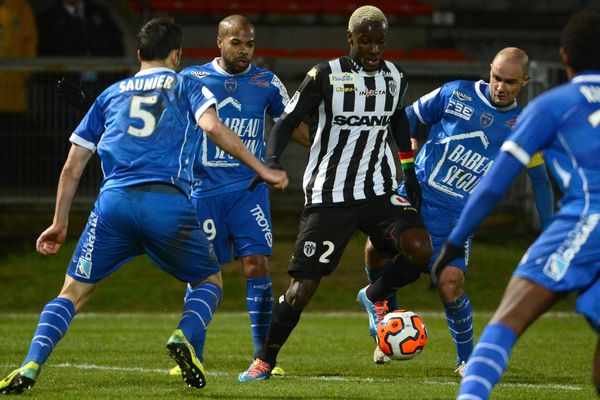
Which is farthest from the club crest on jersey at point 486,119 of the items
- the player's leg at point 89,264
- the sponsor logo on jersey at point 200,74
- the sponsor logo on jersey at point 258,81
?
the player's leg at point 89,264

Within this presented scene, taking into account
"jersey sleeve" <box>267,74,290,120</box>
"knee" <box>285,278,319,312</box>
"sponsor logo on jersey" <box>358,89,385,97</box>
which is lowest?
"knee" <box>285,278,319,312</box>

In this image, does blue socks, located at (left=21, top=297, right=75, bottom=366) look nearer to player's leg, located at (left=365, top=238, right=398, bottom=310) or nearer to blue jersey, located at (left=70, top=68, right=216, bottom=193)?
blue jersey, located at (left=70, top=68, right=216, bottom=193)

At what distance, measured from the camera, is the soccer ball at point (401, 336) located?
338 inches

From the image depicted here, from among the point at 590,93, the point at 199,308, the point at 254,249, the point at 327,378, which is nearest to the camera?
the point at 590,93

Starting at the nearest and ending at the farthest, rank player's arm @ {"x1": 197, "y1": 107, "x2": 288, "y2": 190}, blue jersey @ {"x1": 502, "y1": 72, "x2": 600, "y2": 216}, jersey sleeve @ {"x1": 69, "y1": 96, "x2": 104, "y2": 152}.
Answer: blue jersey @ {"x1": 502, "y1": 72, "x2": 600, "y2": 216} < player's arm @ {"x1": 197, "y1": 107, "x2": 288, "y2": 190} < jersey sleeve @ {"x1": 69, "y1": 96, "x2": 104, "y2": 152}

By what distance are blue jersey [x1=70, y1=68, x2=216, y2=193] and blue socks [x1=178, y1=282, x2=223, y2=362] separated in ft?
2.16

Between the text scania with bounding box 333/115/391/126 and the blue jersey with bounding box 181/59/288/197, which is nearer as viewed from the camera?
the text scania with bounding box 333/115/391/126

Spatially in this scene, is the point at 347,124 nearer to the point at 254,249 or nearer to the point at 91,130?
the point at 254,249

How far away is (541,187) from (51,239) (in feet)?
12.5

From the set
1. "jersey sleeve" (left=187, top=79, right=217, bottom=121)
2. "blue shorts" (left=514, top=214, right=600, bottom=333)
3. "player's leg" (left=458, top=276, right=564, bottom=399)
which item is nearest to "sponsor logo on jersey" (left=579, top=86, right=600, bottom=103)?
"blue shorts" (left=514, top=214, right=600, bottom=333)

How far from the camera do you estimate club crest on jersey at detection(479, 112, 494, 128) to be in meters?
9.65

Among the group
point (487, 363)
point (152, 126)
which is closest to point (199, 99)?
point (152, 126)

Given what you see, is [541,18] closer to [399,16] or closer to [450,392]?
[399,16]

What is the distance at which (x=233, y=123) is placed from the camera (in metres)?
9.76
